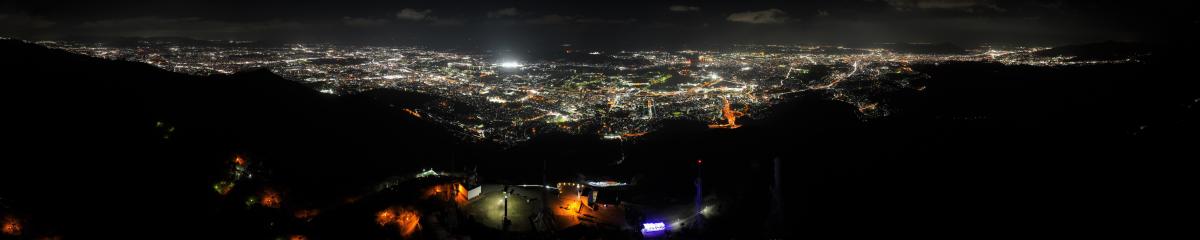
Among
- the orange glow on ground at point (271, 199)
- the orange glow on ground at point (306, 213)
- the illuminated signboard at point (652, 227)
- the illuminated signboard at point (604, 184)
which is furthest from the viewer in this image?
the illuminated signboard at point (604, 184)

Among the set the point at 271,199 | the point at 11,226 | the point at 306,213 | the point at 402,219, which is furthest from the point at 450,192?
the point at 11,226

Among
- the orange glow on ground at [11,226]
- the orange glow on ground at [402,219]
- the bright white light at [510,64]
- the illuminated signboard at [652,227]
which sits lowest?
the illuminated signboard at [652,227]

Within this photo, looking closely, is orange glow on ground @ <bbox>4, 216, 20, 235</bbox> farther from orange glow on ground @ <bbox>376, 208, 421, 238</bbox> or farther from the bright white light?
the bright white light

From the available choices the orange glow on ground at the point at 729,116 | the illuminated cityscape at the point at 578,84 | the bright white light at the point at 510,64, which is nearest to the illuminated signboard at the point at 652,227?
the illuminated cityscape at the point at 578,84

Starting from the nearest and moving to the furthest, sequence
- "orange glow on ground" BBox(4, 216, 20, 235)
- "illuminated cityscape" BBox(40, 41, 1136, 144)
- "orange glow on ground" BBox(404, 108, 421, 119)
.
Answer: "orange glow on ground" BBox(4, 216, 20, 235), "orange glow on ground" BBox(404, 108, 421, 119), "illuminated cityscape" BBox(40, 41, 1136, 144)

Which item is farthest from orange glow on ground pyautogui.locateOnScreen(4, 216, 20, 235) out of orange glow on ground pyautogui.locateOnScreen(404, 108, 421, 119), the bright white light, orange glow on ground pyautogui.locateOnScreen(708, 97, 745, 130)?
the bright white light

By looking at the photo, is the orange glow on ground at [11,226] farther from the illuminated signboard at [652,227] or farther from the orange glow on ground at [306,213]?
the illuminated signboard at [652,227]

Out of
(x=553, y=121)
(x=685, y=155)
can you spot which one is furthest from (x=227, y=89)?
(x=685, y=155)

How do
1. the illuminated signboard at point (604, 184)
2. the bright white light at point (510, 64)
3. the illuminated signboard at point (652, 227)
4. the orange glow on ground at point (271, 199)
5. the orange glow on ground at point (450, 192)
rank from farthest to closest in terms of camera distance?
the bright white light at point (510, 64) → the illuminated signboard at point (604, 184) → the orange glow on ground at point (450, 192) → the illuminated signboard at point (652, 227) → the orange glow on ground at point (271, 199)
